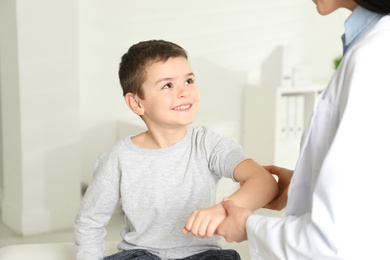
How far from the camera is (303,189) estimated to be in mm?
1289

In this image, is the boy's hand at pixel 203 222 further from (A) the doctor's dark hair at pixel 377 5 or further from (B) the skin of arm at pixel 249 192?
(A) the doctor's dark hair at pixel 377 5

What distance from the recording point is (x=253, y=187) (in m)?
1.54

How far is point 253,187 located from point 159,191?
0.28 m

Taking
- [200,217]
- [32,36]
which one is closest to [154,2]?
[32,36]

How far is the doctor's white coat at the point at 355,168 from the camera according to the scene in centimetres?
108

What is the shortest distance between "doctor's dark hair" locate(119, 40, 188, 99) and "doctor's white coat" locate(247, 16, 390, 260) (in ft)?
2.02

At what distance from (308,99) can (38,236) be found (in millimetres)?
2175

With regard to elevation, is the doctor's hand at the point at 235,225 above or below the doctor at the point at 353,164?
below

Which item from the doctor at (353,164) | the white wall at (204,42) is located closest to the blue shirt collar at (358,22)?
the doctor at (353,164)

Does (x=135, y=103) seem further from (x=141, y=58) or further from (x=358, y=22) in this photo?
(x=358, y=22)

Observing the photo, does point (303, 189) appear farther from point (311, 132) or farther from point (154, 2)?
point (154, 2)

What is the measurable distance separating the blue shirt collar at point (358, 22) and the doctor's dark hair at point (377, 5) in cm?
3

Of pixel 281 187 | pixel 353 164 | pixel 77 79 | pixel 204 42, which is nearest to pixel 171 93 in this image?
pixel 281 187

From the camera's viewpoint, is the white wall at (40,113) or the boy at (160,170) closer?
the boy at (160,170)
